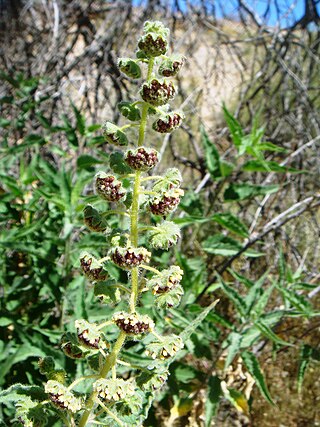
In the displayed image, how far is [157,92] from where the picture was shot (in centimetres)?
151

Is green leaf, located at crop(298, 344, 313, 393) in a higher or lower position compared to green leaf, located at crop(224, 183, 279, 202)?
lower

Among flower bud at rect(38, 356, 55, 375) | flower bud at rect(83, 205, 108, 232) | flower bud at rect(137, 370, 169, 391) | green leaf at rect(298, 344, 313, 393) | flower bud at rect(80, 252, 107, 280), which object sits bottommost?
flower bud at rect(38, 356, 55, 375)

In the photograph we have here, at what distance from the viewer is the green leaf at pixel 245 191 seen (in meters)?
2.97

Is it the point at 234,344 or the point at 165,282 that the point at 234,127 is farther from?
the point at 165,282

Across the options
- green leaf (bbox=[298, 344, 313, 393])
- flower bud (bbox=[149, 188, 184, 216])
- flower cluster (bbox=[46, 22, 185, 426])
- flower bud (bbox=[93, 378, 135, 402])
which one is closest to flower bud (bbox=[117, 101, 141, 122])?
flower cluster (bbox=[46, 22, 185, 426])

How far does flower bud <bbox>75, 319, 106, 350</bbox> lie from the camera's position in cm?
149

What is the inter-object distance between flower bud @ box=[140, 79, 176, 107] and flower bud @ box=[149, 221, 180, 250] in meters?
0.32

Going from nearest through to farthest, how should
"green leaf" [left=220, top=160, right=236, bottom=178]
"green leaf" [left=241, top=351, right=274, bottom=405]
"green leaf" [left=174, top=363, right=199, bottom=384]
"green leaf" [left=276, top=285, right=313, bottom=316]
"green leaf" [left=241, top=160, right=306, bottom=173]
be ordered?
"green leaf" [left=241, top=351, right=274, bottom=405], "green leaf" [left=276, top=285, right=313, bottom=316], "green leaf" [left=174, top=363, right=199, bottom=384], "green leaf" [left=241, top=160, right=306, bottom=173], "green leaf" [left=220, top=160, right=236, bottom=178]

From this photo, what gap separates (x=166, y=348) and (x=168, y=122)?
0.57 m

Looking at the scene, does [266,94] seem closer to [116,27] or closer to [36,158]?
[116,27]

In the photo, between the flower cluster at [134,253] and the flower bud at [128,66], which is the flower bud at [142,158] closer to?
the flower cluster at [134,253]

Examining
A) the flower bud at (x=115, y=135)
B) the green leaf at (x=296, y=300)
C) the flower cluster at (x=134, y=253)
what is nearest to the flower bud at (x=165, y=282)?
the flower cluster at (x=134, y=253)

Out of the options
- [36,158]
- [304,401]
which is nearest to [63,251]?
[36,158]

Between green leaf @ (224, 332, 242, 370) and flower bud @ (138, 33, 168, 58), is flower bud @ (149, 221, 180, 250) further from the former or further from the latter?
green leaf @ (224, 332, 242, 370)
